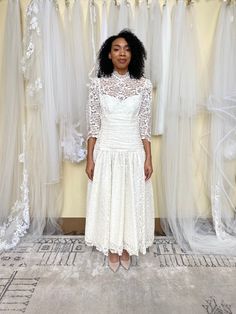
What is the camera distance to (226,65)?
2.14 metres

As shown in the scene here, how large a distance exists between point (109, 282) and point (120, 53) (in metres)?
1.28

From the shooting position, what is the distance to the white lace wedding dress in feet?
5.77

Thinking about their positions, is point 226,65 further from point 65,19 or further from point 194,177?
point 65,19

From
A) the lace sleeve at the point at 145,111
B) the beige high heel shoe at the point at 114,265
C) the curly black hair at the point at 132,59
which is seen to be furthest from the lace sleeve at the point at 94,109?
the beige high heel shoe at the point at 114,265

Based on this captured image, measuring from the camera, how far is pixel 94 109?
5.91 feet

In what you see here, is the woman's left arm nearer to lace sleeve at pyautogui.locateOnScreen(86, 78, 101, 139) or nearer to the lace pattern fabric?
the lace pattern fabric

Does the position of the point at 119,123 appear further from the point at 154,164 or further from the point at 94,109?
the point at 154,164

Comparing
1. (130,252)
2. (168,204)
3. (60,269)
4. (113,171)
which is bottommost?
(60,269)

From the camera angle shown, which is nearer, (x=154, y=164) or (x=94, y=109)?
(x=94, y=109)

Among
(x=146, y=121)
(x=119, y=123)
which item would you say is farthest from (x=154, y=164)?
(x=119, y=123)

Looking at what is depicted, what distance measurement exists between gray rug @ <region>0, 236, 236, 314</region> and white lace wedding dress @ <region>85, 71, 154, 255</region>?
0.60ft

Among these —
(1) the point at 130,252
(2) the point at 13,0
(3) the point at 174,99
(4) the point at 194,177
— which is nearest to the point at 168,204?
(4) the point at 194,177

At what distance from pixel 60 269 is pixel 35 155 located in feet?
2.63

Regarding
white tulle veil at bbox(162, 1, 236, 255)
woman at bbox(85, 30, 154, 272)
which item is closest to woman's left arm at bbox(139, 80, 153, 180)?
woman at bbox(85, 30, 154, 272)
